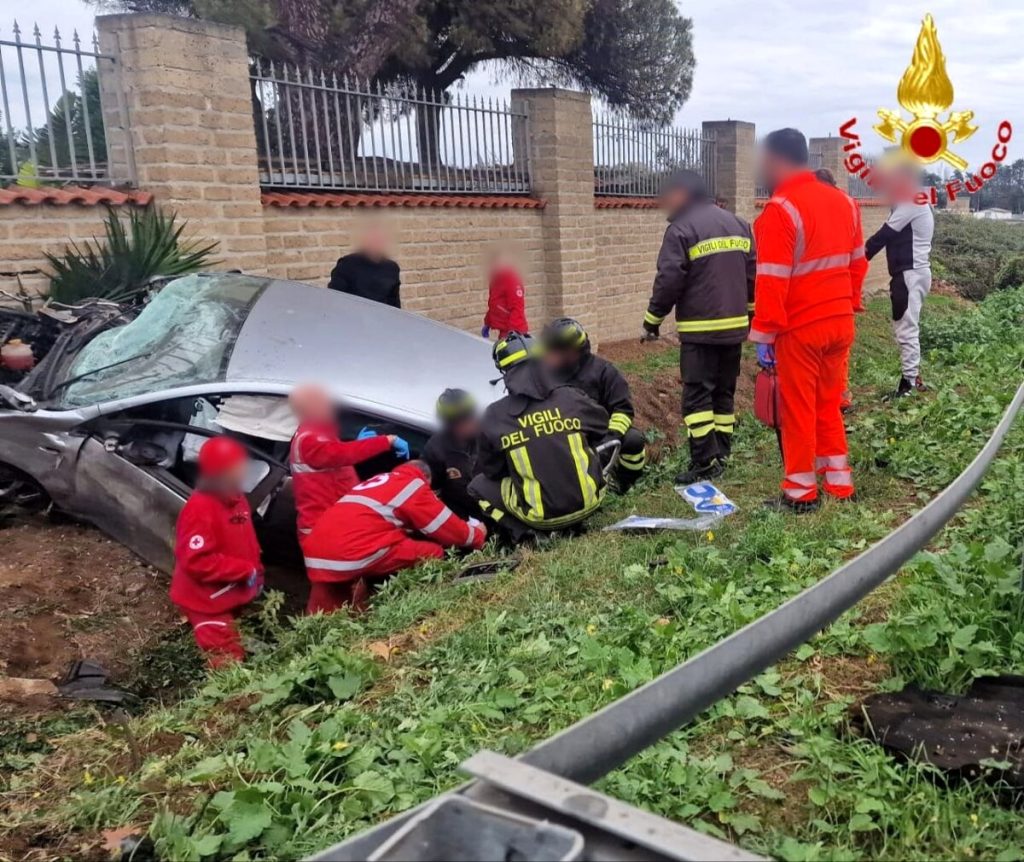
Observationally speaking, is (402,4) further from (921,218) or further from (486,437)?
(486,437)

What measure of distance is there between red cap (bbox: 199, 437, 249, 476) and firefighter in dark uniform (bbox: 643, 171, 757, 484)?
277 centimetres

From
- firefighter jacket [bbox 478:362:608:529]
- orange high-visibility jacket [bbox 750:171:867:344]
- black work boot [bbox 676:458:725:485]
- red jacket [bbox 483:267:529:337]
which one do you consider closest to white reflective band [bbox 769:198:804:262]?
orange high-visibility jacket [bbox 750:171:867:344]

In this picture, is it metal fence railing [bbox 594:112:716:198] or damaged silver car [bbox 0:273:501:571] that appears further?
metal fence railing [bbox 594:112:716:198]

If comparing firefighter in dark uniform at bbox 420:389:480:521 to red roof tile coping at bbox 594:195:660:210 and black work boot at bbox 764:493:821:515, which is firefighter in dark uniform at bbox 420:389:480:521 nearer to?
black work boot at bbox 764:493:821:515

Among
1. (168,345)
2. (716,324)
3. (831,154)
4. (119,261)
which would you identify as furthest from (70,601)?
(831,154)

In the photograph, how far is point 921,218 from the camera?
7.44 meters

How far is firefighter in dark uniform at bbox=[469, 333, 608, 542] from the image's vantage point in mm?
4844

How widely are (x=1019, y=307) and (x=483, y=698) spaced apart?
496 inches

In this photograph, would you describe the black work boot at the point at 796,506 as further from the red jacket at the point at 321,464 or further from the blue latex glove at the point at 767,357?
the red jacket at the point at 321,464

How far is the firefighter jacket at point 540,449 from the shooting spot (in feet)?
15.9

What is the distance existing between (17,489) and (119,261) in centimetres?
236

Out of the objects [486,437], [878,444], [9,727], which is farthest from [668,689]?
[878,444]

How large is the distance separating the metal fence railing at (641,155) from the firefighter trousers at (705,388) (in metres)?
7.08

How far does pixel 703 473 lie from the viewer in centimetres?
596
